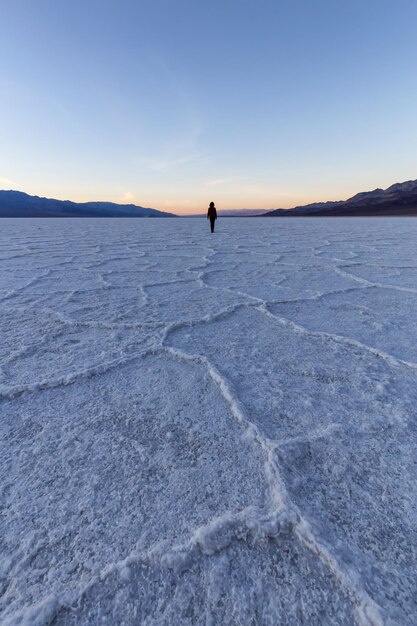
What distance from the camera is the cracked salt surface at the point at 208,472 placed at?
0.57 metres

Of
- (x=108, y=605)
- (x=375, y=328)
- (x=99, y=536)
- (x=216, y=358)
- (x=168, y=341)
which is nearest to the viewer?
(x=108, y=605)

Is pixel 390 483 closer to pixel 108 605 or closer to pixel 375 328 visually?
pixel 108 605

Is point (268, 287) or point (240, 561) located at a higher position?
point (240, 561)

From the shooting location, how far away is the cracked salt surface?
1.86ft

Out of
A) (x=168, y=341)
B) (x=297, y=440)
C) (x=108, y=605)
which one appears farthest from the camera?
(x=168, y=341)

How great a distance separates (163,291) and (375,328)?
1.64 m

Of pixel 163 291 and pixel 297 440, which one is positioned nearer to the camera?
pixel 297 440

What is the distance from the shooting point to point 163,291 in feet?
8.95

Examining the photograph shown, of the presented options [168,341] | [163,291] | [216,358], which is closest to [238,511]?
[216,358]

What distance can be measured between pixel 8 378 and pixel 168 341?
71 centimetres

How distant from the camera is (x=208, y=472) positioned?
0.83m

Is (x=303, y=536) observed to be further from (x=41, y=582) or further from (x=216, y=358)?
(x=216, y=358)

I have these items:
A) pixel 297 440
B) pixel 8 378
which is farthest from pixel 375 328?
pixel 8 378

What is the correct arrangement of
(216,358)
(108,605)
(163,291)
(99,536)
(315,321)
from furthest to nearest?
(163,291)
(315,321)
(216,358)
(99,536)
(108,605)
